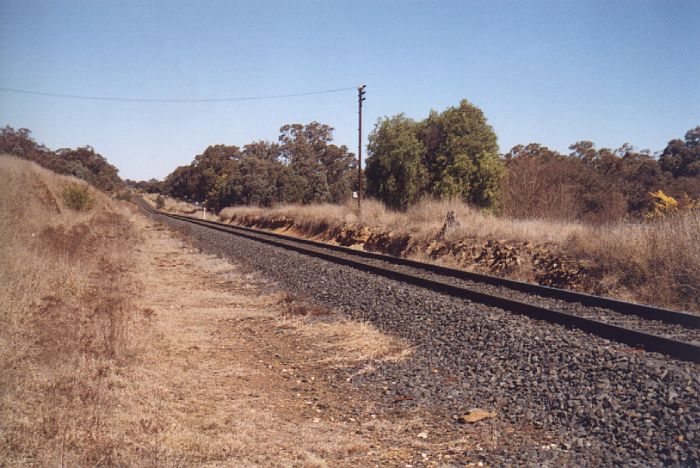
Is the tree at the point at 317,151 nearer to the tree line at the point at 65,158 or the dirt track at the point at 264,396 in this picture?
the tree line at the point at 65,158

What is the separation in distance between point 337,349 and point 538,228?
9365 millimetres

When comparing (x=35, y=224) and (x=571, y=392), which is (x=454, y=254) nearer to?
(x=571, y=392)

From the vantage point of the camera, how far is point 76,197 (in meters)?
27.5

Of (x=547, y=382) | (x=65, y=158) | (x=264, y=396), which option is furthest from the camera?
(x=65, y=158)

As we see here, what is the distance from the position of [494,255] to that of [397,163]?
14070 mm

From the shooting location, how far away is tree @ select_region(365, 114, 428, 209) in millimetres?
26578

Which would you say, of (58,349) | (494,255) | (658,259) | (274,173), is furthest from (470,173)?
(274,173)

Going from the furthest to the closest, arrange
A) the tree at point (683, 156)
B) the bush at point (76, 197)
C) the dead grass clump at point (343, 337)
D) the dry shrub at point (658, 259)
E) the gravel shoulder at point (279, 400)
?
the tree at point (683, 156), the bush at point (76, 197), the dry shrub at point (658, 259), the dead grass clump at point (343, 337), the gravel shoulder at point (279, 400)

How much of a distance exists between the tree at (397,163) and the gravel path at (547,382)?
18.8 m

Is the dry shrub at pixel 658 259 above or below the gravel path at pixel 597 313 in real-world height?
above

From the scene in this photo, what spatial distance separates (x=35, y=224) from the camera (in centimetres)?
1555

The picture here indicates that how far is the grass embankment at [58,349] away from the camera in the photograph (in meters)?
3.42

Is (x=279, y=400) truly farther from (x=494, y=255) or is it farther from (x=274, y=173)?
(x=274, y=173)

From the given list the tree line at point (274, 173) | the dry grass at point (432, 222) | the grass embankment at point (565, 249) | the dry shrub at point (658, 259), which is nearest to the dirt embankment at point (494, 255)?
the grass embankment at point (565, 249)
